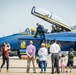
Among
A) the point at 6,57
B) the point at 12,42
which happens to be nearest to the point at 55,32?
the point at 12,42

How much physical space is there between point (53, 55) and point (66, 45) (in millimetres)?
12727

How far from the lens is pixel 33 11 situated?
3581 cm

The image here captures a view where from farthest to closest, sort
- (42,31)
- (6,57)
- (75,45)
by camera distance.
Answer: (75,45) < (42,31) < (6,57)

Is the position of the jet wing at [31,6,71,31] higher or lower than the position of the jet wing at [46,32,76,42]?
higher

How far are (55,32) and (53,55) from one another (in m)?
13.4

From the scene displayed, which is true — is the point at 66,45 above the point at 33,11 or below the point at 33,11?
below

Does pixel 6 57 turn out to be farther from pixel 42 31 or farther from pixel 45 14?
pixel 45 14

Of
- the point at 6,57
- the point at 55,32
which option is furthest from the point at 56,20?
the point at 6,57

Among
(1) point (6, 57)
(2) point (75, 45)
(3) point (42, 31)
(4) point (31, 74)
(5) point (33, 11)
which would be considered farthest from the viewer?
(5) point (33, 11)

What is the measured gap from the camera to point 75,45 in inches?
1324

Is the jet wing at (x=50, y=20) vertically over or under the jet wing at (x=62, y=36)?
over

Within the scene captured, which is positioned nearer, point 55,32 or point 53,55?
point 53,55

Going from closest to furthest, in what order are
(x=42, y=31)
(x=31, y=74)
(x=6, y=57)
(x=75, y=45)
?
(x=31, y=74), (x=6, y=57), (x=42, y=31), (x=75, y=45)

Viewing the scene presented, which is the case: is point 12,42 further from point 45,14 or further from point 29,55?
point 29,55
